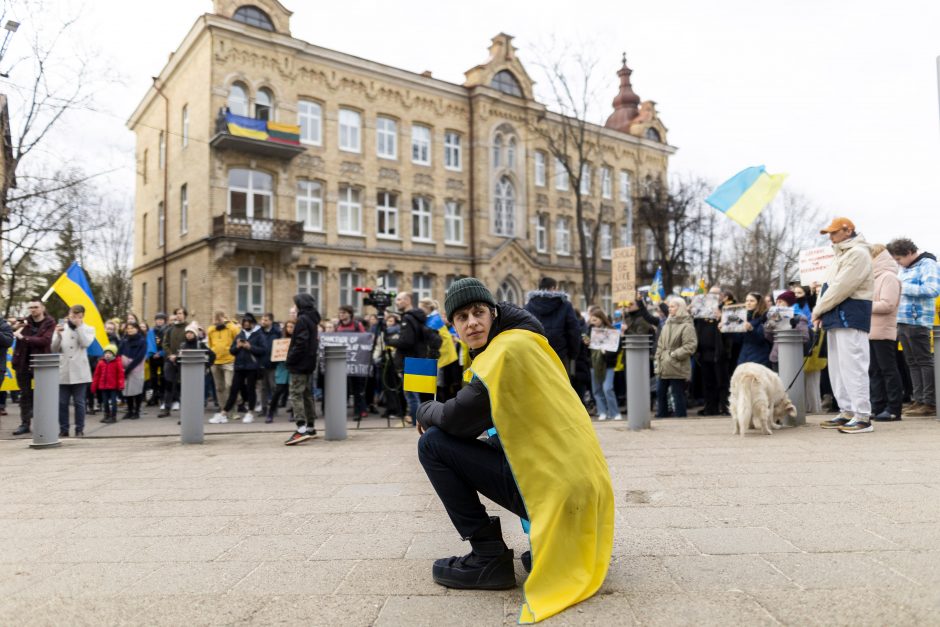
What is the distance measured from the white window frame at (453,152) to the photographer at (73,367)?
87.4 feet

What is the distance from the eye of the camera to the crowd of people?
26.4ft

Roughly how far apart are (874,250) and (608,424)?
4097 millimetres

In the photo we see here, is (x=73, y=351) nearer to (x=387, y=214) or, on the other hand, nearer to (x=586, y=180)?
(x=387, y=214)

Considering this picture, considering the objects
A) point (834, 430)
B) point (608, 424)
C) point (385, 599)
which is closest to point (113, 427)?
point (608, 424)

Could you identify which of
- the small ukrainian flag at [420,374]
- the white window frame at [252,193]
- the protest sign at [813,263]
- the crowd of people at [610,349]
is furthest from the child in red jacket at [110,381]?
the white window frame at [252,193]

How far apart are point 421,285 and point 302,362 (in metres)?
25.6

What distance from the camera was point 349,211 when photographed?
32594 mm

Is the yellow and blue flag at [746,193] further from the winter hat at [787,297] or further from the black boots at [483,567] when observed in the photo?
the black boots at [483,567]

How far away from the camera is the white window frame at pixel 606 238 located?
148 ft

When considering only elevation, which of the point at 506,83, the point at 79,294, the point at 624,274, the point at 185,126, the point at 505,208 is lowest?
the point at 79,294

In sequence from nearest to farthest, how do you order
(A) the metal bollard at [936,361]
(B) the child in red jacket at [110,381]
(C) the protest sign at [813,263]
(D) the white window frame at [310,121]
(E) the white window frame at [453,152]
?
1. (A) the metal bollard at [936,361]
2. (B) the child in red jacket at [110,381]
3. (C) the protest sign at [813,263]
4. (D) the white window frame at [310,121]
5. (E) the white window frame at [453,152]

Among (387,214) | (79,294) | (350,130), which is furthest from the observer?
(387,214)

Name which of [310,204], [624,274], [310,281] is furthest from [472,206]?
[624,274]

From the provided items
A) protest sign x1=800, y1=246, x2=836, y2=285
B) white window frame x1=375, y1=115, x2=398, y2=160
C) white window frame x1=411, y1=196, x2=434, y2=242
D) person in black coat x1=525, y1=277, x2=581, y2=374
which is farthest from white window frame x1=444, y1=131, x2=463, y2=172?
person in black coat x1=525, y1=277, x2=581, y2=374
